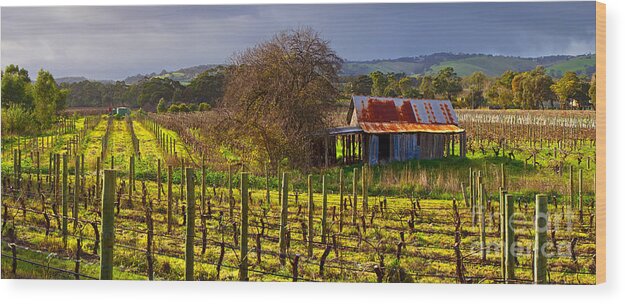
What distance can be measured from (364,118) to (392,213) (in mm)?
2941

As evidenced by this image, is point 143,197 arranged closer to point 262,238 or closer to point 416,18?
point 262,238

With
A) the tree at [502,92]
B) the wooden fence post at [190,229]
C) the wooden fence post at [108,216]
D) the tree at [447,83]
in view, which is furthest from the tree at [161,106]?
the tree at [502,92]

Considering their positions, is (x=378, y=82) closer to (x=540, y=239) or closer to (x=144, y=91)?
(x=144, y=91)

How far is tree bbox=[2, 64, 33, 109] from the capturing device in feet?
27.2

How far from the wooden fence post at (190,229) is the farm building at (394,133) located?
3.58 metres

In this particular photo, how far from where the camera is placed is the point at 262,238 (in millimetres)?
8648

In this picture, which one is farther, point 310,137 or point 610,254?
point 310,137

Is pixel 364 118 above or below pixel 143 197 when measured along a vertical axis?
above

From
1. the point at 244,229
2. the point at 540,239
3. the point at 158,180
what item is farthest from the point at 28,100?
the point at 540,239

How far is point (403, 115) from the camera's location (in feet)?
40.4

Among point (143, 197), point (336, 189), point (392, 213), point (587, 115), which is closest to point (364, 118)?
point (336, 189)

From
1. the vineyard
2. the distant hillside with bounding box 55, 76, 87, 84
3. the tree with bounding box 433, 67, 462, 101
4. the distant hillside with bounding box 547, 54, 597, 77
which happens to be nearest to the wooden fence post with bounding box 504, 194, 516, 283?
the vineyard

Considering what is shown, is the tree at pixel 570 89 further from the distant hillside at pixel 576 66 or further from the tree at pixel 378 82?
the tree at pixel 378 82

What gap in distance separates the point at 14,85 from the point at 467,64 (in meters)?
4.95
